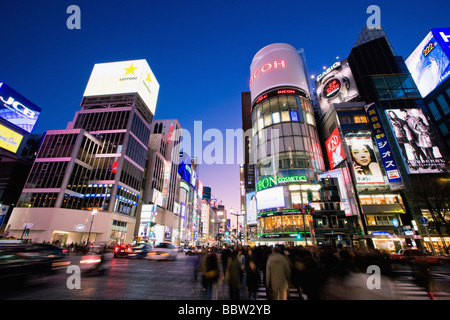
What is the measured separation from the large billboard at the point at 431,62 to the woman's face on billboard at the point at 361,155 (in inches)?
843

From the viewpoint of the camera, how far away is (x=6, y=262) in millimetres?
8609

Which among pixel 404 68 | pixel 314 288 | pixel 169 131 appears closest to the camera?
pixel 314 288

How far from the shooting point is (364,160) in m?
40.4

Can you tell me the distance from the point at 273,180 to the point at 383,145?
21.7 meters

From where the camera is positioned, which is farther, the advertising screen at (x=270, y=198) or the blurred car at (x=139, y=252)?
the advertising screen at (x=270, y=198)

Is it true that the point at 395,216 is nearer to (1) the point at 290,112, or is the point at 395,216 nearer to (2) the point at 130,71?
(1) the point at 290,112

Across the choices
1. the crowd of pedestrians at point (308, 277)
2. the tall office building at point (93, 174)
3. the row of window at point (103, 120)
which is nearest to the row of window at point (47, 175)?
the tall office building at point (93, 174)

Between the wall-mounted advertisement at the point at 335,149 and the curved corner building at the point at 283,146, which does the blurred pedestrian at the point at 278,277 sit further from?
the wall-mounted advertisement at the point at 335,149

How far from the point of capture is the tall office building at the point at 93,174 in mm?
41125

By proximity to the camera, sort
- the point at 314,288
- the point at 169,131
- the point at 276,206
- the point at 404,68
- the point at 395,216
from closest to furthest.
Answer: the point at 314,288, the point at 395,216, the point at 276,206, the point at 404,68, the point at 169,131

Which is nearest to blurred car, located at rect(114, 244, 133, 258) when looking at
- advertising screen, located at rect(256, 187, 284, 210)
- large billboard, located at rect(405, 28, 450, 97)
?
advertising screen, located at rect(256, 187, 284, 210)

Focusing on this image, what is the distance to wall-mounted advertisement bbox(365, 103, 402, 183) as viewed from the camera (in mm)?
36503

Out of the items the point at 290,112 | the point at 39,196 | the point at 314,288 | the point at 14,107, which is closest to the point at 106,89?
the point at 14,107

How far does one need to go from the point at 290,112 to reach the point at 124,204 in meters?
48.2
